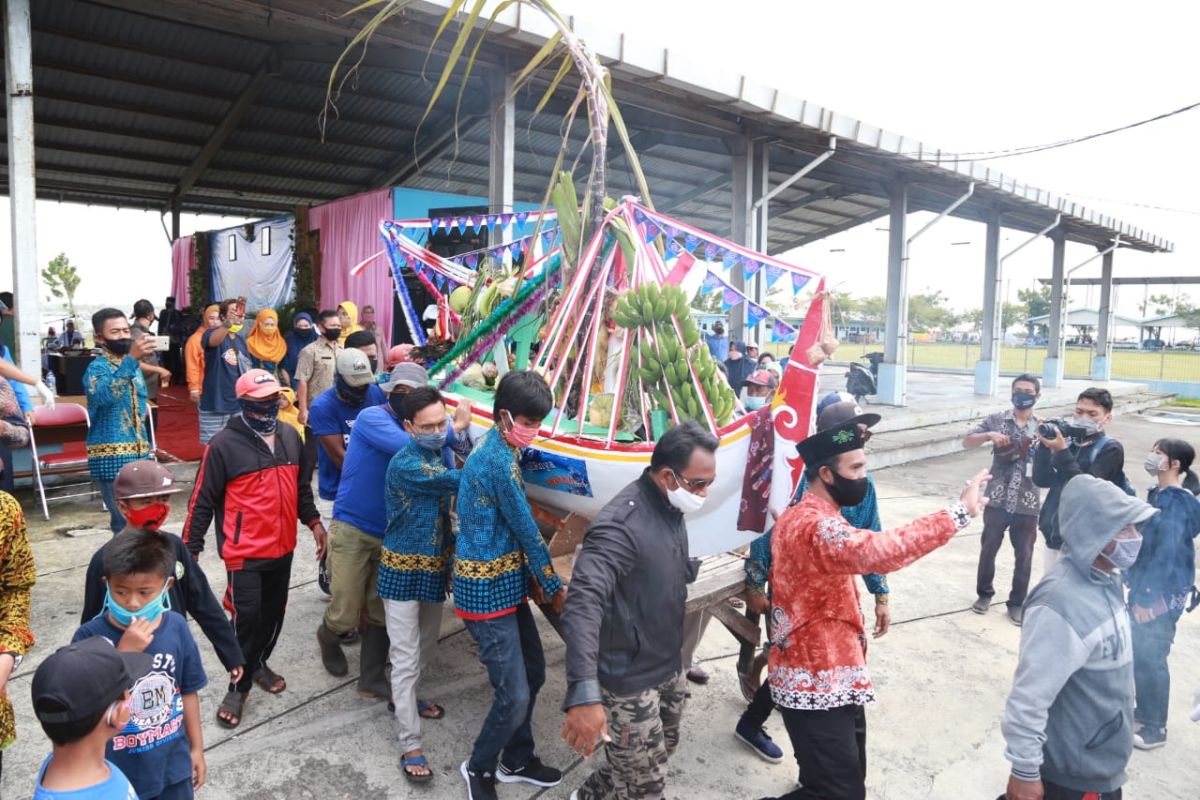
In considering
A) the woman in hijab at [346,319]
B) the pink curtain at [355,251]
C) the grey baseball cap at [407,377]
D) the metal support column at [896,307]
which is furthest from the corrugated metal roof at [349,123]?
the grey baseball cap at [407,377]

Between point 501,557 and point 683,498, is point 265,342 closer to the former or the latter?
point 501,557

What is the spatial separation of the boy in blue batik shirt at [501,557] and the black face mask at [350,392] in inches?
58.8

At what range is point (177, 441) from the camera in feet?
28.3

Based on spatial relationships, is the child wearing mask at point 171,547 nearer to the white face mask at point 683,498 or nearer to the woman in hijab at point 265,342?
the white face mask at point 683,498

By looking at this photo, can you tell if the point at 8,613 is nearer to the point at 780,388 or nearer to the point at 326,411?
the point at 326,411

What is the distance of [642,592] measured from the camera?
7.39ft

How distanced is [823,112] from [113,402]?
9.72 meters

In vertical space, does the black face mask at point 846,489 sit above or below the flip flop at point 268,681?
above

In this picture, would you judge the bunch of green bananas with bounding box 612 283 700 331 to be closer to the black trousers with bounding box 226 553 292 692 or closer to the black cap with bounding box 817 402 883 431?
the black cap with bounding box 817 402 883 431

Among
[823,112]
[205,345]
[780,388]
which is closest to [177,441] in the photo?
[205,345]

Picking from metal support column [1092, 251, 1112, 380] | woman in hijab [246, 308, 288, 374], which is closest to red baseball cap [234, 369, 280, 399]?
woman in hijab [246, 308, 288, 374]

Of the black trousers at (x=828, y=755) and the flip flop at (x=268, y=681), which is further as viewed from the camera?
the flip flop at (x=268, y=681)

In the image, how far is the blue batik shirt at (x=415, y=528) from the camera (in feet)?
9.59

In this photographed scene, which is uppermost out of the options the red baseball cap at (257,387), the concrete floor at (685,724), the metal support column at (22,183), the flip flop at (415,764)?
the metal support column at (22,183)
